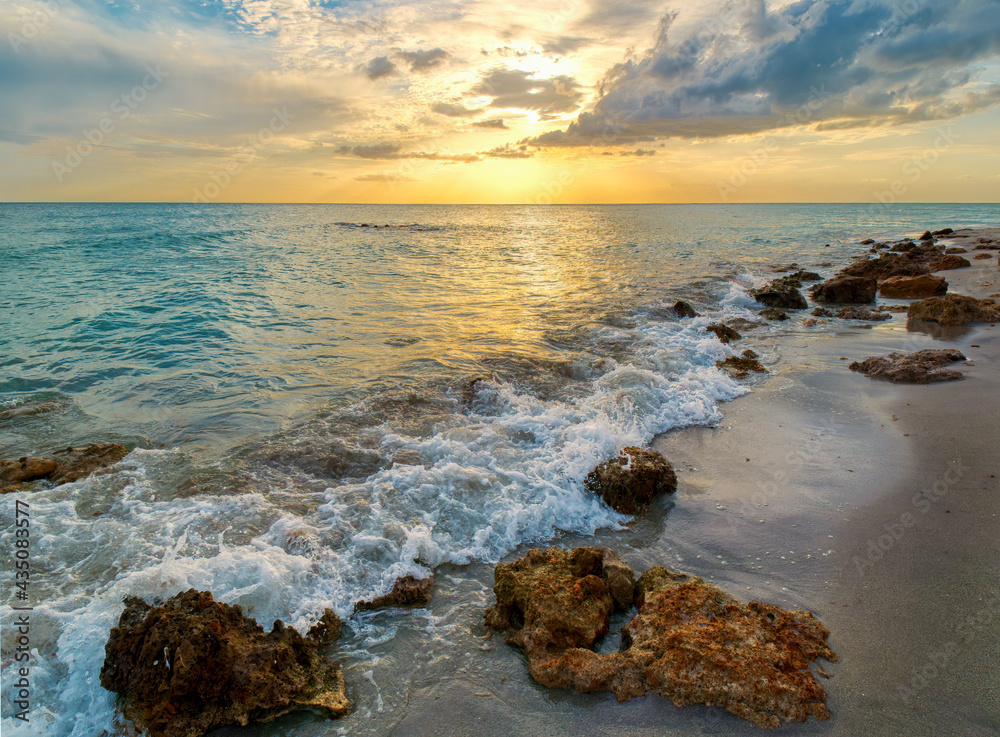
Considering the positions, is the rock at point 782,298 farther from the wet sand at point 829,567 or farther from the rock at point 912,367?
the wet sand at point 829,567

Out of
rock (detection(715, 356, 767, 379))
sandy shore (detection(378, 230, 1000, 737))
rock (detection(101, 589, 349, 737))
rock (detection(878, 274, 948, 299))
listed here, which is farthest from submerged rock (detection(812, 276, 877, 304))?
rock (detection(101, 589, 349, 737))

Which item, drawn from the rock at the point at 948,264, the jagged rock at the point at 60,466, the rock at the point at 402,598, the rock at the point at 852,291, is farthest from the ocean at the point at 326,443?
the rock at the point at 948,264

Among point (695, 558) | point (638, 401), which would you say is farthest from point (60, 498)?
point (638, 401)

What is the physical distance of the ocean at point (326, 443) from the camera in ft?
13.2

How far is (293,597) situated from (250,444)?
3.45 meters

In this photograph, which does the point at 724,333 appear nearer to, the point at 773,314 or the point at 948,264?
the point at 773,314

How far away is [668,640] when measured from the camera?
11.5 ft

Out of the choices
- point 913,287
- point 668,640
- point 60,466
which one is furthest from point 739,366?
point 913,287

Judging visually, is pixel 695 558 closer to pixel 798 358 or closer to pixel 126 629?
pixel 126 629

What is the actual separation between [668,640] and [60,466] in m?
6.95

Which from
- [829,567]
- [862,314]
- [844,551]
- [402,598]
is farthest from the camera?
[862,314]

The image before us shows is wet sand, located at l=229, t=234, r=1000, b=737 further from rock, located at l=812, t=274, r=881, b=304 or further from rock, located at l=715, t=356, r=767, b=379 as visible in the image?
rock, located at l=812, t=274, r=881, b=304

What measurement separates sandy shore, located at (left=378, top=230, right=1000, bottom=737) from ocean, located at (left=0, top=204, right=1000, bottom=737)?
47 centimetres

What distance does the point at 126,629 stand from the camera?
3.46 meters
